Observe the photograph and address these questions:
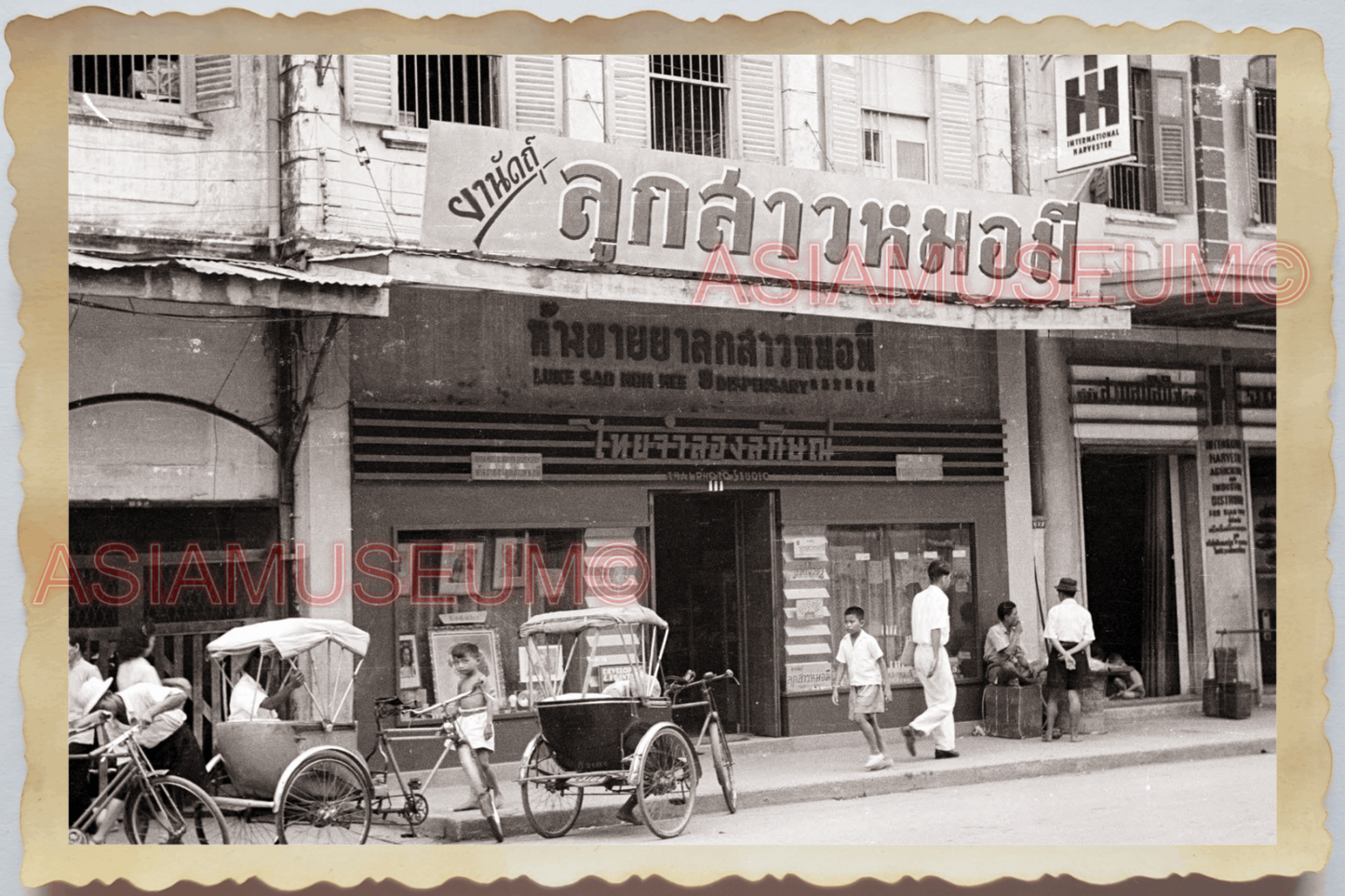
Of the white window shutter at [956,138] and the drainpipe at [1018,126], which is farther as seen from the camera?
the white window shutter at [956,138]

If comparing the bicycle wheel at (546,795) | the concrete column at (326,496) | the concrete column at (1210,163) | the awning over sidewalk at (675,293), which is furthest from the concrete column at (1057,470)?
the concrete column at (326,496)

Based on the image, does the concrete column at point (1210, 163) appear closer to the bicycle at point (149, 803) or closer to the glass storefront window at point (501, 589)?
the glass storefront window at point (501, 589)

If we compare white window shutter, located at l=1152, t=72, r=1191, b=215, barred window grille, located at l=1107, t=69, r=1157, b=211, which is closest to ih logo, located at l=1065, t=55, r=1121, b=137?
barred window grille, located at l=1107, t=69, r=1157, b=211

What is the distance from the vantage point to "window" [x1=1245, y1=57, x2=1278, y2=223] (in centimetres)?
747

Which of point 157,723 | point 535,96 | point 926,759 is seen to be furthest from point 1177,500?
point 157,723

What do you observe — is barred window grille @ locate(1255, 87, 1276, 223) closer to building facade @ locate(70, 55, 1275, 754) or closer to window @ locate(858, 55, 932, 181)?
building facade @ locate(70, 55, 1275, 754)

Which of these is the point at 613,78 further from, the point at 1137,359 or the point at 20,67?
the point at 1137,359

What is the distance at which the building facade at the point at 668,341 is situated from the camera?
26.7 feet

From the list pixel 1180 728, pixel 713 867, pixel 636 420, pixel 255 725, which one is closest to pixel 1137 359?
pixel 1180 728

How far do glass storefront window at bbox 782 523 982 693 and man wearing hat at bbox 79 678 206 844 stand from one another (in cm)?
335

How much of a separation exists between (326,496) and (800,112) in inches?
132

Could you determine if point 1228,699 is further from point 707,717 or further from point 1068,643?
point 707,717

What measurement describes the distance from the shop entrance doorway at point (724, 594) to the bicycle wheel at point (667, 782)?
36 centimetres

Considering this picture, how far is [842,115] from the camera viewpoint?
865cm
